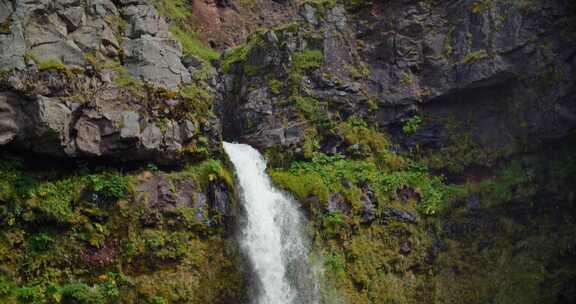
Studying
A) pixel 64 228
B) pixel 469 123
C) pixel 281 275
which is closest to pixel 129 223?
pixel 64 228

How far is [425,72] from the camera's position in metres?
22.0

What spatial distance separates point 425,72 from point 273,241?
389 inches

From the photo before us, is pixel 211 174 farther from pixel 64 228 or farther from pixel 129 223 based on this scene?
pixel 64 228

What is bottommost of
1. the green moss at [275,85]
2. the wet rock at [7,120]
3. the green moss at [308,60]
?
the wet rock at [7,120]

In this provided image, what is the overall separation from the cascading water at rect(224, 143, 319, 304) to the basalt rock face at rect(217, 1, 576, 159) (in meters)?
2.27

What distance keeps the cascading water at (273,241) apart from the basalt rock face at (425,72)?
2.27 metres

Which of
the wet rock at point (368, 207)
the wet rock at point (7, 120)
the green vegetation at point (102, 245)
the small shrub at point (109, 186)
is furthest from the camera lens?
the wet rock at point (368, 207)

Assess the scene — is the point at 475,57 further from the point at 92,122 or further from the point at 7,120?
the point at 7,120

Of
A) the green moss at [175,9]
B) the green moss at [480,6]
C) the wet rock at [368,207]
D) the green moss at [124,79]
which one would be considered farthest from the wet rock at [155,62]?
the green moss at [480,6]

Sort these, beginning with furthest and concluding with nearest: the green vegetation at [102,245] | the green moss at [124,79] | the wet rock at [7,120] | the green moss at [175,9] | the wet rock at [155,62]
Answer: the green moss at [175,9], the wet rock at [155,62], the green moss at [124,79], the wet rock at [7,120], the green vegetation at [102,245]

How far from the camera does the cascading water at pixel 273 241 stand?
51.6 feet

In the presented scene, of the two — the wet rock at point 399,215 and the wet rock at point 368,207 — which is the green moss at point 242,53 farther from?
the wet rock at point 399,215

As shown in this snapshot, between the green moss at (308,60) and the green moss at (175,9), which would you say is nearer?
the green moss at (308,60)

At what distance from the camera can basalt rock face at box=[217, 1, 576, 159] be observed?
1977 cm
